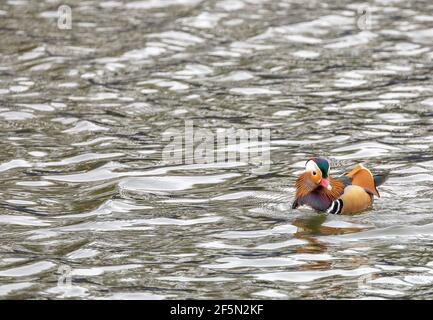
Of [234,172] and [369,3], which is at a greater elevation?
[369,3]

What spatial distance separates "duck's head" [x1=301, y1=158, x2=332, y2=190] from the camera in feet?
35.1

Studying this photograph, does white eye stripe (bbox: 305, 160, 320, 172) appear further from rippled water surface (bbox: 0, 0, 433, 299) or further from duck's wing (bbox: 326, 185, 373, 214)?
rippled water surface (bbox: 0, 0, 433, 299)

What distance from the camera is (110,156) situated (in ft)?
42.8

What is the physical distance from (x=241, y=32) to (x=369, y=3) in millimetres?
2741

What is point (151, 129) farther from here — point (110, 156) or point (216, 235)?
point (216, 235)

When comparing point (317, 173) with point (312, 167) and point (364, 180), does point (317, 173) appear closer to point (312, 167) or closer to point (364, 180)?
point (312, 167)

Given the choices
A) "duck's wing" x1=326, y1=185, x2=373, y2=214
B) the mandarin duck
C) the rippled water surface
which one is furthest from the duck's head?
the rippled water surface

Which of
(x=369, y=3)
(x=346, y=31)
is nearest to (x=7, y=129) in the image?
(x=346, y=31)

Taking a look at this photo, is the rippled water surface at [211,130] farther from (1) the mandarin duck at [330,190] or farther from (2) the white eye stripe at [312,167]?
(2) the white eye stripe at [312,167]

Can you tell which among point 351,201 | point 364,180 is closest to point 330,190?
point 351,201

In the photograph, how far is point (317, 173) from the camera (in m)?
10.7

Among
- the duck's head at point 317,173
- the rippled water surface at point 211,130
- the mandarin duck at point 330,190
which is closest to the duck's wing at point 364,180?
the mandarin duck at point 330,190

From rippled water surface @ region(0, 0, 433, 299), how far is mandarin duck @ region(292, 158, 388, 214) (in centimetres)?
13
